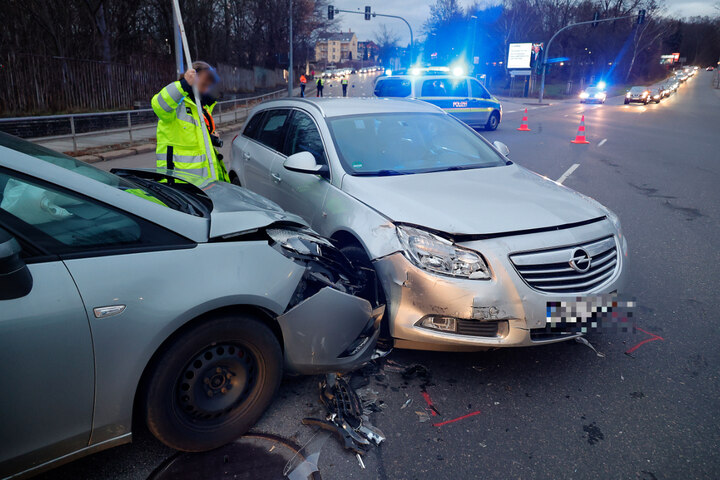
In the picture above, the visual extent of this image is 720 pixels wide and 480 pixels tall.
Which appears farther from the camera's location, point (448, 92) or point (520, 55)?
point (520, 55)

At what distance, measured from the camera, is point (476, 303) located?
272cm

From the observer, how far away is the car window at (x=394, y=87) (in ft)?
52.1

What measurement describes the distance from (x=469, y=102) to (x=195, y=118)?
1340 cm

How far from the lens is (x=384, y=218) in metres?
3.07

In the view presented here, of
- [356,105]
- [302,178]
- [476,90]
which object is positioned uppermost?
[476,90]

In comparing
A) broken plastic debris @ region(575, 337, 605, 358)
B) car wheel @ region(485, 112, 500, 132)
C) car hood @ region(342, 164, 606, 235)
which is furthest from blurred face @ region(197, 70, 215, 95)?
car wheel @ region(485, 112, 500, 132)

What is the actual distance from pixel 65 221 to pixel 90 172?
0.68 m

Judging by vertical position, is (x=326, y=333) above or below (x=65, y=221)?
below

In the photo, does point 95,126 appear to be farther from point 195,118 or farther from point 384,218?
point 384,218

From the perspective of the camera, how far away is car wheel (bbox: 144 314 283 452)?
83.9 inches

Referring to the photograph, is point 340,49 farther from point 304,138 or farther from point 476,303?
point 476,303

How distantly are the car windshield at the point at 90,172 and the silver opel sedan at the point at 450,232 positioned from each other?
119 centimetres

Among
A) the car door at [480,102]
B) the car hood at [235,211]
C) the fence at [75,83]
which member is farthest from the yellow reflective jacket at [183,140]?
the car door at [480,102]

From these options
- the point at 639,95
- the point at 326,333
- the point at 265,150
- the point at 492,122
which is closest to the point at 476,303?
the point at 326,333
